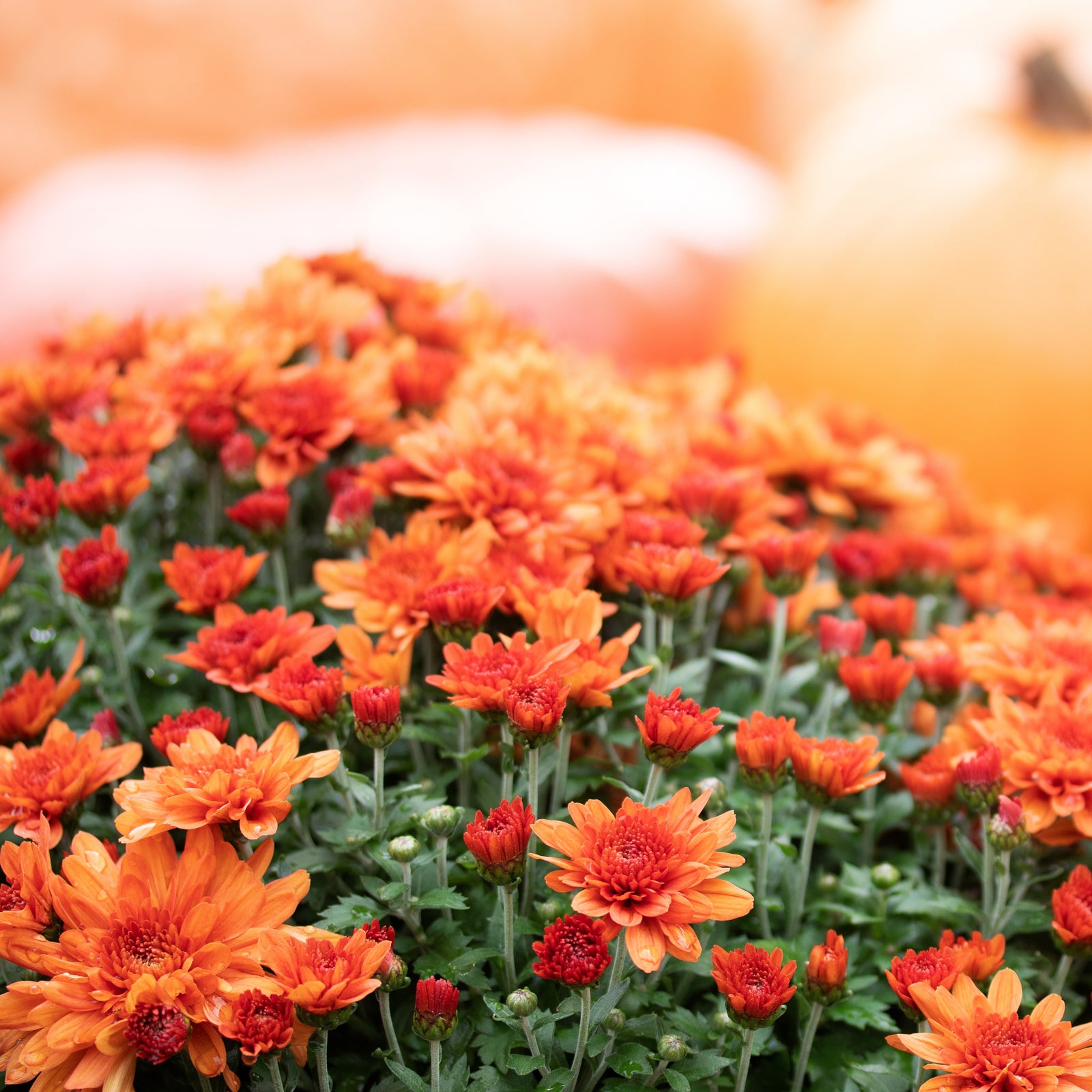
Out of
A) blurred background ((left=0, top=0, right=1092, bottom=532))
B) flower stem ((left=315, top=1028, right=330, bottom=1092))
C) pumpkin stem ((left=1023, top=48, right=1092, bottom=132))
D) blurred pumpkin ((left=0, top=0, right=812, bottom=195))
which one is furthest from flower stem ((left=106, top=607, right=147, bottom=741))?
blurred pumpkin ((left=0, top=0, right=812, bottom=195))

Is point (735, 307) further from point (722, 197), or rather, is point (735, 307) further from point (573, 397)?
point (573, 397)

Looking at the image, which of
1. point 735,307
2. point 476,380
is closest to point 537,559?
point 476,380

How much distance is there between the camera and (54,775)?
47 cm

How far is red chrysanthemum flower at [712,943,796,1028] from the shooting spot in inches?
15.8

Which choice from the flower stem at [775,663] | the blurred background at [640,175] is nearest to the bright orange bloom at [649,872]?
the flower stem at [775,663]

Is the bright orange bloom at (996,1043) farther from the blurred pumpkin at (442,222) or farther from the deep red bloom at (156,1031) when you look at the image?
the blurred pumpkin at (442,222)

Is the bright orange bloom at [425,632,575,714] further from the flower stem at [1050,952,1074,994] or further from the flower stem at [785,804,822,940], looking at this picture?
the flower stem at [1050,952,1074,994]

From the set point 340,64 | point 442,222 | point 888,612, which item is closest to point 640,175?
Result: point 442,222

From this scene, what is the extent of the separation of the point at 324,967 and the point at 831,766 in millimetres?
232

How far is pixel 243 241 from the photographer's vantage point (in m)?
1.56

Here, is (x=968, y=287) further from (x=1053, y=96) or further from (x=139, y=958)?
(x=139, y=958)

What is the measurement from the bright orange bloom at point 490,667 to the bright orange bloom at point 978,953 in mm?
212

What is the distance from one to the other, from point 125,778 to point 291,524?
0.61 feet

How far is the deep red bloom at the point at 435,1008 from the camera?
0.41m
